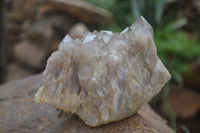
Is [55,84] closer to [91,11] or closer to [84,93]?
[84,93]

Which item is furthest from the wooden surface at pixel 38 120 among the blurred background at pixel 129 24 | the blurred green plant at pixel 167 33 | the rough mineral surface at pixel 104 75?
the blurred background at pixel 129 24

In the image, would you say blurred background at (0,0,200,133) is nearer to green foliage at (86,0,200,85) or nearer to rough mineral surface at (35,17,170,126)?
green foliage at (86,0,200,85)

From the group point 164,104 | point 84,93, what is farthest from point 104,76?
point 164,104

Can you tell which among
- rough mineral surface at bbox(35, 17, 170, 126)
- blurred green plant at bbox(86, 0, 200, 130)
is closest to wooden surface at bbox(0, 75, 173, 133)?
rough mineral surface at bbox(35, 17, 170, 126)

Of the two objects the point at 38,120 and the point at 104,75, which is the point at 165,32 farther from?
the point at 104,75

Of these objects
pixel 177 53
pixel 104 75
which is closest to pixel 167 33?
pixel 177 53

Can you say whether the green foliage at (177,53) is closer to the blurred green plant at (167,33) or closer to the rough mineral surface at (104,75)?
the blurred green plant at (167,33)
